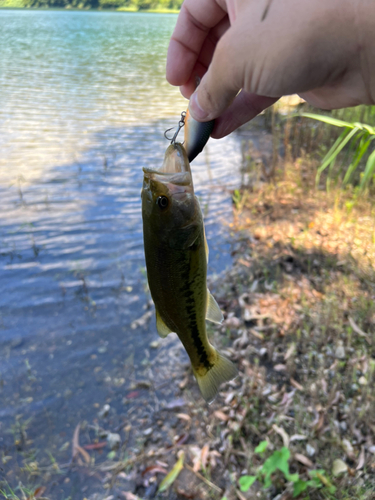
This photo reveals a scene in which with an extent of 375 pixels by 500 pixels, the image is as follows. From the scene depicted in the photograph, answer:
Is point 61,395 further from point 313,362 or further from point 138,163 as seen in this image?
point 138,163

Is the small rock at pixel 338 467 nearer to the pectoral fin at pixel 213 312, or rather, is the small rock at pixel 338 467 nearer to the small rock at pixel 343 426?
the small rock at pixel 343 426

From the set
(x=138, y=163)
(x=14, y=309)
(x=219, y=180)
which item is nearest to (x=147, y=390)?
(x=14, y=309)

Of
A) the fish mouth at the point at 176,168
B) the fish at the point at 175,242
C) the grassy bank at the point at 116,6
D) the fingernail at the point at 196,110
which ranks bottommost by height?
the grassy bank at the point at 116,6

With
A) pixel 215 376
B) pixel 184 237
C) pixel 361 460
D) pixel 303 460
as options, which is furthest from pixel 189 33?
pixel 361 460

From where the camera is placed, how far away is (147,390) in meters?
3.96

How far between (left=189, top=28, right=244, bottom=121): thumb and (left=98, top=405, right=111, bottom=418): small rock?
10.5 feet

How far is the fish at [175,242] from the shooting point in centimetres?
164

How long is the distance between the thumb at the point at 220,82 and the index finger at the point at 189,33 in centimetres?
61

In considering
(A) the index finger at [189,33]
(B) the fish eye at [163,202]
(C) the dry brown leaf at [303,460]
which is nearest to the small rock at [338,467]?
(C) the dry brown leaf at [303,460]

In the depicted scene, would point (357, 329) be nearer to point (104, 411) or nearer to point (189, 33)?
point (104, 411)

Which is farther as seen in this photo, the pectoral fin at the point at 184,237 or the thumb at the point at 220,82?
the pectoral fin at the point at 184,237

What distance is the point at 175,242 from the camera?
1.67 metres

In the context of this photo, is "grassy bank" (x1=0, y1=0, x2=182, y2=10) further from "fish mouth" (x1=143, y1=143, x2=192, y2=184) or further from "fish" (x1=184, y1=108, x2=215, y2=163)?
"fish mouth" (x1=143, y1=143, x2=192, y2=184)

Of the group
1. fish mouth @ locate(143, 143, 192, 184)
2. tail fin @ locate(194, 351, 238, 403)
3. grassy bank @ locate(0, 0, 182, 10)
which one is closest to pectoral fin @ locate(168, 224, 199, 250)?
fish mouth @ locate(143, 143, 192, 184)
